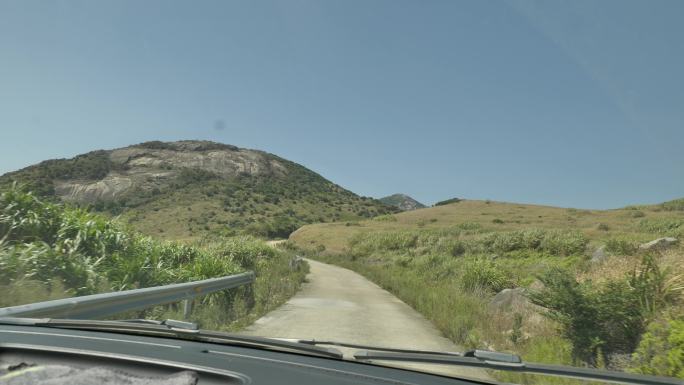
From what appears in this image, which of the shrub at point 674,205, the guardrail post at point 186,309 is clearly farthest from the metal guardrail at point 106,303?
the shrub at point 674,205

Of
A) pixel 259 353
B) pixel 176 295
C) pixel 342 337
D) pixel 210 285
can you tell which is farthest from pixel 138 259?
pixel 259 353

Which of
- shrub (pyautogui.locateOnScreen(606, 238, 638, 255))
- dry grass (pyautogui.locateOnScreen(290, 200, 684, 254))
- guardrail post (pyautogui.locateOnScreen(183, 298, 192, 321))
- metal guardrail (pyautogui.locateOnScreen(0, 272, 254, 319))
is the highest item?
dry grass (pyautogui.locateOnScreen(290, 200, 684, 254))

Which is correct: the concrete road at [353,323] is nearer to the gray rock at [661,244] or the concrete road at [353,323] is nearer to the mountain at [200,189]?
the gray rock at [661,244]

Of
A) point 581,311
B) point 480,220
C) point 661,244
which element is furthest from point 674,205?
point 581,311

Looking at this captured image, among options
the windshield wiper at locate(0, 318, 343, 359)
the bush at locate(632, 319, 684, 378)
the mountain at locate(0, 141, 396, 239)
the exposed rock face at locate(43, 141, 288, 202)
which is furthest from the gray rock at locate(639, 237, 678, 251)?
the exposed rock face at locate(43, 141, 288, 202)

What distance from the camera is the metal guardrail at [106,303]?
481cm

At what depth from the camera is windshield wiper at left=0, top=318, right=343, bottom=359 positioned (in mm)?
3047

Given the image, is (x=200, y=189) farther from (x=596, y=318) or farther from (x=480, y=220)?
(x=596, y=318)

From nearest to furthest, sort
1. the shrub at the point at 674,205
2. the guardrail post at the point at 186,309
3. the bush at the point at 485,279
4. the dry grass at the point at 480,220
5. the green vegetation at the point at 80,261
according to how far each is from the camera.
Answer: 1. the green vegetation at the point at 80,261
2. the guardrail post at the point at 186,309
3. the bush at the point at 485,279
4. the dry grass at the point at 480,220
5. the shrub at the point at 674,205

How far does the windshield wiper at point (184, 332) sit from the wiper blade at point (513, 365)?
0.32 m

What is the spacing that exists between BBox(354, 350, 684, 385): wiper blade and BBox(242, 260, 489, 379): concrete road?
97.5 inches

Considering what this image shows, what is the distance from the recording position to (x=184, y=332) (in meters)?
3.27

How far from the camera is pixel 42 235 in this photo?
9633 millimetres

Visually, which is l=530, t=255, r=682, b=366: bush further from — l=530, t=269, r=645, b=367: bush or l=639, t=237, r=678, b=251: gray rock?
l=639, t=237, r=678, b=251: gray rock
